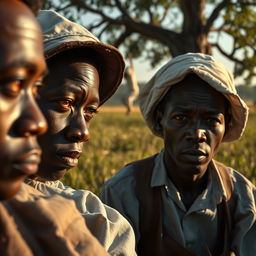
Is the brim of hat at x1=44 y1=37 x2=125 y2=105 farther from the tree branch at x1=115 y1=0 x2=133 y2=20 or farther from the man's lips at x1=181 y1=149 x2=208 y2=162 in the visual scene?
the tree branch at x1=115 y1=0 x2=133 y2=20

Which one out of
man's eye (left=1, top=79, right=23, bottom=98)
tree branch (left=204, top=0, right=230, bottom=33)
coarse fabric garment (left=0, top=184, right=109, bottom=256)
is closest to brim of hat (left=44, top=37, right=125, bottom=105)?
coarse fabric garment (left=0, top=184, right=109, bottom=256)

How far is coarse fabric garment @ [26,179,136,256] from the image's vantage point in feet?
6.81

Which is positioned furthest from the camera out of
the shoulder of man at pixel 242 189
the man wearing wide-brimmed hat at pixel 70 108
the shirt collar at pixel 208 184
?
the shoulder of man at pixel 242 189

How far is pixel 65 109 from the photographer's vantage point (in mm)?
2453

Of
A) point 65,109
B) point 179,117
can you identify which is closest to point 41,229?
point 65,109

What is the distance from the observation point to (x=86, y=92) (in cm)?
253

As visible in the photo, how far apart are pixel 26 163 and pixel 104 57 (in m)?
1.53

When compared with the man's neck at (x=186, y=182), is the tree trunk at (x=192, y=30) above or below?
below

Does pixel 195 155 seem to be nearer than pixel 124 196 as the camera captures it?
A: Yes

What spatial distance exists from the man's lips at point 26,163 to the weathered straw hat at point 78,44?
1123mm

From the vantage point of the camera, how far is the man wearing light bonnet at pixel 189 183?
11.5ft

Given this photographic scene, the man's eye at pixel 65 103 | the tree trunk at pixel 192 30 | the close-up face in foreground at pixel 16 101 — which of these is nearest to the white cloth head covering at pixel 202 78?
the man's eye at pixel 65 103

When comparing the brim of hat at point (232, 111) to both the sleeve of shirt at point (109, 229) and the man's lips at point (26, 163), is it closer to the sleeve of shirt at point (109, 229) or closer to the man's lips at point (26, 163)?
the sleeve of shirt at point (109, 229)

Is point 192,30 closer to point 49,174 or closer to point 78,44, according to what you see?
point 78,44
